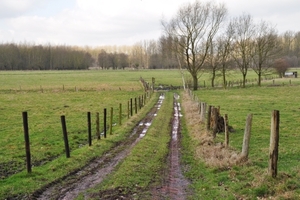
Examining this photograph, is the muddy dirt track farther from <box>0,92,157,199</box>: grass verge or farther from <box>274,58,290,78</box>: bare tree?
<box>274,58,290,78</box>: bare tree

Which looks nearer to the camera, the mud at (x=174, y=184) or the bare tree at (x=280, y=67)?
the mud at (x=174, y=184)

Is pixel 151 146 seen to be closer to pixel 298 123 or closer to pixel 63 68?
pixel 298 123

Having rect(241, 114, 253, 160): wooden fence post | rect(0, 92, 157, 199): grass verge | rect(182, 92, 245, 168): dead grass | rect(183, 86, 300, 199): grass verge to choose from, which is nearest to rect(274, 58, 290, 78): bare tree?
rect(183, 86, 300, 199): grass verge

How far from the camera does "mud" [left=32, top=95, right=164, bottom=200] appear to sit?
9.38m

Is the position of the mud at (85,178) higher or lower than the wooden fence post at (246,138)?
lower

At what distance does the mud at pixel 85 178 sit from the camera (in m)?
9.38

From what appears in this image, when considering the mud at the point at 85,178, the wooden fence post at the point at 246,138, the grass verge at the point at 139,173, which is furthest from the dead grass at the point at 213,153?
the mud at the point at 85,178

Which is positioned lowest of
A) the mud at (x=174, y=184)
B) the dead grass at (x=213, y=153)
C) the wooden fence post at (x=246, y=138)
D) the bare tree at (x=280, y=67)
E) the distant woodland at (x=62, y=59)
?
the mud at (x=174, y=184)

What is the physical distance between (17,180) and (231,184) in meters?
7.34

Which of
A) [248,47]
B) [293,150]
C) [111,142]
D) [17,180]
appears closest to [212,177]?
[293,150]

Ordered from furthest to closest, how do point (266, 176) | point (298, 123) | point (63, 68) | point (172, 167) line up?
point (63, 68) → point (298, 123) → point (172, 167) → point (266, 176)

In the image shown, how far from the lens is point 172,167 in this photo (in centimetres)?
1259

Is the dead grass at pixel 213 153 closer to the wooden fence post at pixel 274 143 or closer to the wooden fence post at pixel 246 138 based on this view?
the wooden fence post at pixel 246 138

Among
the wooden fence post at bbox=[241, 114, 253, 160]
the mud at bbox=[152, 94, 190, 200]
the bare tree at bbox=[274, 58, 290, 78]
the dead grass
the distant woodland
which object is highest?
the distant woodland
